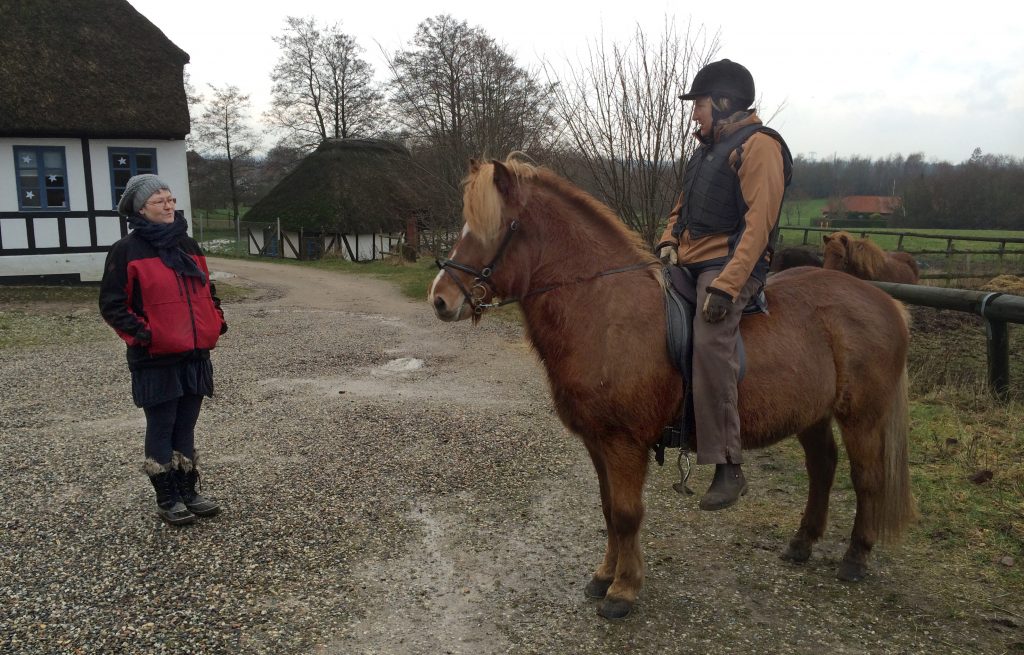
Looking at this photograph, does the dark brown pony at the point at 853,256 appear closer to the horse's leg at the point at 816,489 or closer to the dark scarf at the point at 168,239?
the horse's leg at the point at 816,489

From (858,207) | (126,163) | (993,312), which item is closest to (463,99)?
(126,163)

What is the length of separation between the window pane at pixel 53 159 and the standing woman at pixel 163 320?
51.1ft

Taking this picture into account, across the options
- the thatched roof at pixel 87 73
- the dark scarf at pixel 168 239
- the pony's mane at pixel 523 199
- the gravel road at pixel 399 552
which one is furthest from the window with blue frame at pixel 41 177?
the pony's mane at pixel 523 199

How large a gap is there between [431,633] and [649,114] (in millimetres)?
8232

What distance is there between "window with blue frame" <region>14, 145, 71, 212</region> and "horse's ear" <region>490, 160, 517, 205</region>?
17798mm

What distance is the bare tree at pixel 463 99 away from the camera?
48.9 feet

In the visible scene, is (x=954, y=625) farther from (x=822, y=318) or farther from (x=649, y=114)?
(x=649, y=114)

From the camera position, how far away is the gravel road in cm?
307

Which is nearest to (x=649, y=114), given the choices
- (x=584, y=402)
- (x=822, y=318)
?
(x=822, y=318)

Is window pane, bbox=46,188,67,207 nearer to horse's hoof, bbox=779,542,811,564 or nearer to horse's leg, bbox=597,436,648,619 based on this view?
horse's leg, bbox=597,436,648,619

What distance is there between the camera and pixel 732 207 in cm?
314

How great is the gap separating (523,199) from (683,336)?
1048 millimetres

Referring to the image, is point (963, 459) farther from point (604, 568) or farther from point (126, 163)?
point (126, 163)

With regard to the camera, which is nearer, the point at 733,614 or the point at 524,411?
the point at 733,614
